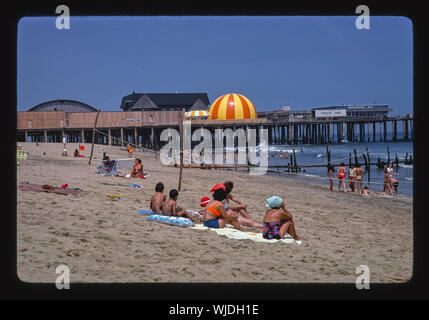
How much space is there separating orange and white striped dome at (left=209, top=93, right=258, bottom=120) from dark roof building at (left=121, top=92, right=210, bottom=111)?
11.6 m

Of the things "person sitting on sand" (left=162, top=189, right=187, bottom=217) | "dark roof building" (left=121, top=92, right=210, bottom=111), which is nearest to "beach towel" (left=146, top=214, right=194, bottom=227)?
"person sitting on sand" (left=162, top=189, right=187, bottom=217)

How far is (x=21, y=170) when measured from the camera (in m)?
9.25

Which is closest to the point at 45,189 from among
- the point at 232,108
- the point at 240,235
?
the point at 240,235

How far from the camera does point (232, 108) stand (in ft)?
108

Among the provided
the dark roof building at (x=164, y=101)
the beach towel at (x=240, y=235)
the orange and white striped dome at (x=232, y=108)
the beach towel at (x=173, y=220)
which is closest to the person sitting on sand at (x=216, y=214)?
the beach towel at (x=240, y=235)

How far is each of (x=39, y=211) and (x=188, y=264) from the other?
2.40m

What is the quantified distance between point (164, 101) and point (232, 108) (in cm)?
1567

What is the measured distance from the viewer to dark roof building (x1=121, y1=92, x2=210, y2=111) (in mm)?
43219

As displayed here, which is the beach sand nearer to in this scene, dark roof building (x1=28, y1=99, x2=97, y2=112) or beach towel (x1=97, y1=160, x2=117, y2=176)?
beach towel (x1=97, y1=160, x2=117, y2=176)

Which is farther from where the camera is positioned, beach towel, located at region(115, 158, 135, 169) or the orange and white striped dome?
the orange and white striped dome

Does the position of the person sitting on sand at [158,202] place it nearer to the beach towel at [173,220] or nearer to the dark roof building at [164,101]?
the beach towel at [173,220]

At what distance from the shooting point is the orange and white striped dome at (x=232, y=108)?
108 feet

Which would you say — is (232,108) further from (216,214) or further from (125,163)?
(216,214)
